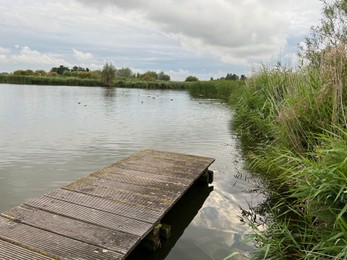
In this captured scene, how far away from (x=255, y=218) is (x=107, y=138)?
6.79m

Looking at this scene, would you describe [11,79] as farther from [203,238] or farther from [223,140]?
[203,238]

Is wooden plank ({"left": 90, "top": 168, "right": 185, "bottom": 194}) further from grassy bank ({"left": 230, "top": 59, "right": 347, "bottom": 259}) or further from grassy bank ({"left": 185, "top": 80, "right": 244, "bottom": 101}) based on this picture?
grassy bank ({"left": 185, "top": 80, "right": 244, "bottom": 101})

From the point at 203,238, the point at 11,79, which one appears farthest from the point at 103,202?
the point at 11,79

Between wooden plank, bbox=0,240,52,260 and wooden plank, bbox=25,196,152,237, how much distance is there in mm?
714

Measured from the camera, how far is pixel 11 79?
53969 millimetres

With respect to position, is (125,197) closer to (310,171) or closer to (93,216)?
(93,216)

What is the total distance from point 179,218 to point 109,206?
4.21ft

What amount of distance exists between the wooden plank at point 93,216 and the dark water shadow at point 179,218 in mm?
453

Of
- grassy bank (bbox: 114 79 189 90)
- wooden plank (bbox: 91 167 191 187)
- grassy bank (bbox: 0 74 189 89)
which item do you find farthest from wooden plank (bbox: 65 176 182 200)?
grassy bank (bbox: 114 79 189 90)

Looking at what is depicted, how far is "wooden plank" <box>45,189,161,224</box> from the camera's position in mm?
3477

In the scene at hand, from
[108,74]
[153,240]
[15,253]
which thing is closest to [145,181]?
[153,240]

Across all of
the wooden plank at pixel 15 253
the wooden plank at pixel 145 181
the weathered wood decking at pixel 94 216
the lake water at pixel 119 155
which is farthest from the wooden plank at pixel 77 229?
the wooden plank at pixel 145 181

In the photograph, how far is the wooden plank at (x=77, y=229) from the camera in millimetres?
2828

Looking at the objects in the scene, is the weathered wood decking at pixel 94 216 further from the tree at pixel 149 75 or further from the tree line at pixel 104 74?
the tree at pixel 149 75
